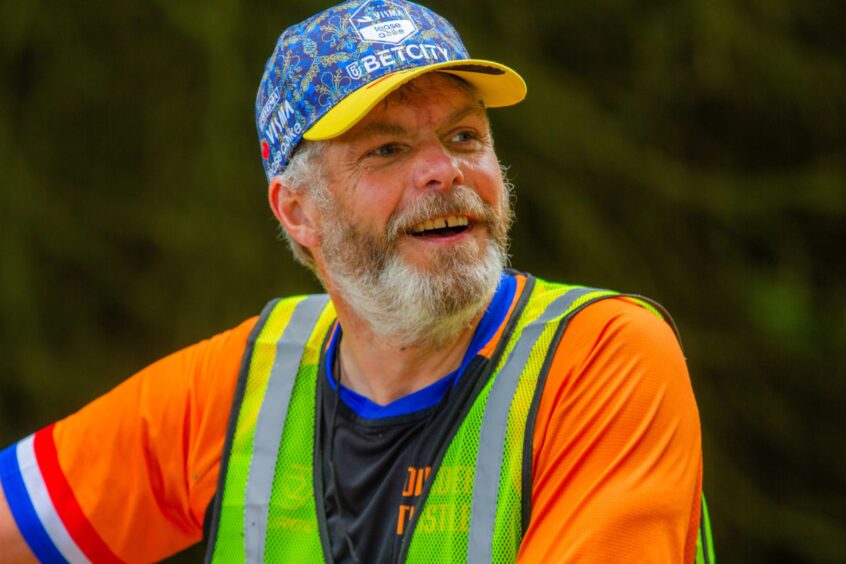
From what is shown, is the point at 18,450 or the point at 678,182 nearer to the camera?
the point at 18,450

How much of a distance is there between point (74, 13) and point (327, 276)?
1.90 meters

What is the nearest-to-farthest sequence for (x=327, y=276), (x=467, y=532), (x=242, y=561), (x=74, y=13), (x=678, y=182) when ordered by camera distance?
1. (x=467, y=532)
2. (x=242, y=561)
3. (x=327, y=276)
4. (x=678, y=182)
5. (x=74, y=13)

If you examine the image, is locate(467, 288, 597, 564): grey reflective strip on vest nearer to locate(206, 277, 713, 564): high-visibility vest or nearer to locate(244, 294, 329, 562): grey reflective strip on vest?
locate(206, 277, 713, 564): high-visibility vest

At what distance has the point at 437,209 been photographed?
1.97m

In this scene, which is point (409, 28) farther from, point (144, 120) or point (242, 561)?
point (144, 120)

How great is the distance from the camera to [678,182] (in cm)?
336

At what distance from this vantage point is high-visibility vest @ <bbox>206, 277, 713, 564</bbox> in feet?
5.85

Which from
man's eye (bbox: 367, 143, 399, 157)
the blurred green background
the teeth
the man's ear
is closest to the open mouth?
the teeth

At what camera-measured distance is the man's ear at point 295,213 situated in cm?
219

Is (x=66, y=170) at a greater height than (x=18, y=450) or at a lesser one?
greater

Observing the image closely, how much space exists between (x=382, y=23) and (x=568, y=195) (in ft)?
4.78

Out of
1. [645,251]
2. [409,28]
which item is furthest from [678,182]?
[409,28]

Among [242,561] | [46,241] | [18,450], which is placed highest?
[46,241]

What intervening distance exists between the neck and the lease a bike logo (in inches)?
18.8
